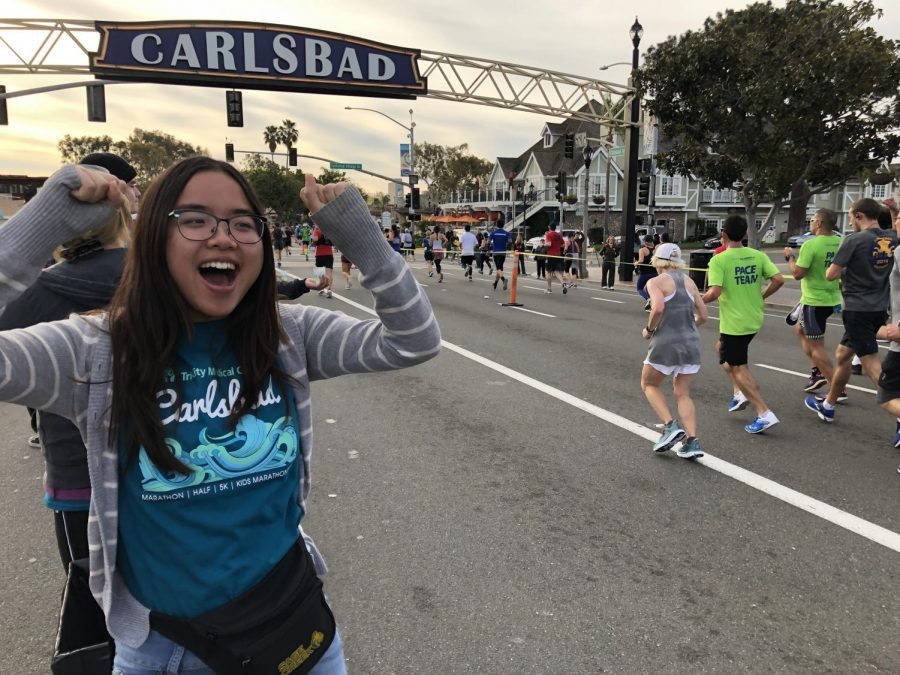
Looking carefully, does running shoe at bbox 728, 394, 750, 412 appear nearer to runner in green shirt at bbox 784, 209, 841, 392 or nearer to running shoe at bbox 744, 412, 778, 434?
running shoe at bbox 744, 412, 778, 434

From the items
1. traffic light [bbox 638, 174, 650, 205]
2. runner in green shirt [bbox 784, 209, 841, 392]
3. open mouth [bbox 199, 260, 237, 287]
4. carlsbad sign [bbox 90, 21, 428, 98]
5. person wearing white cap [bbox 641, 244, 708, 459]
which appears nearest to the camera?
open mouth [bbox 199, 260, 237, 287]

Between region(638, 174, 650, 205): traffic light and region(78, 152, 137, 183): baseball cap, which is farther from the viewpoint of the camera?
region(638, 174, 650, 205): traffic light

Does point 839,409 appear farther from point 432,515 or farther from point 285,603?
point 285,603

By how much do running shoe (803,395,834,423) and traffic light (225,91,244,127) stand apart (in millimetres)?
23963

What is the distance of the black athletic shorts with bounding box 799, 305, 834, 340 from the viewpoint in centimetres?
666

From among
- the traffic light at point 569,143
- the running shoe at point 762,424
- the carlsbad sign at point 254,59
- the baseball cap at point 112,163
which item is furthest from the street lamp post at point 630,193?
the baseball cap at point 112,163

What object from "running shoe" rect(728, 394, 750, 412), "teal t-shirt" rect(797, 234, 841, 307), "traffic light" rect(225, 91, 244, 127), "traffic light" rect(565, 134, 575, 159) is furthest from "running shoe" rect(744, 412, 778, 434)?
"traffic light" rect(225, 91, 244, 127)

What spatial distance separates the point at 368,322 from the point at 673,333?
3.92 metres

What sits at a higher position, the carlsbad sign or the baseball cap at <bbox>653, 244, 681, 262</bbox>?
the carlsbad sign

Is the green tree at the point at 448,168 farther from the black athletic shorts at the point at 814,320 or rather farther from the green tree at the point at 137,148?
the black athletic shorts at the point at 814,320

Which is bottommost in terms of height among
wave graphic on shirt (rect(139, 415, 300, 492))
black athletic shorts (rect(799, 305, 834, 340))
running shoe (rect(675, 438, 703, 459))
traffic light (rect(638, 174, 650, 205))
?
running shoe (rect(675, 438, 703, 459))

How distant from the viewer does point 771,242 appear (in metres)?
55.4

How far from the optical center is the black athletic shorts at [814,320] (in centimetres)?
666

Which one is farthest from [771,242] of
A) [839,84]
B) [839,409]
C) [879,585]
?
[879,585]
